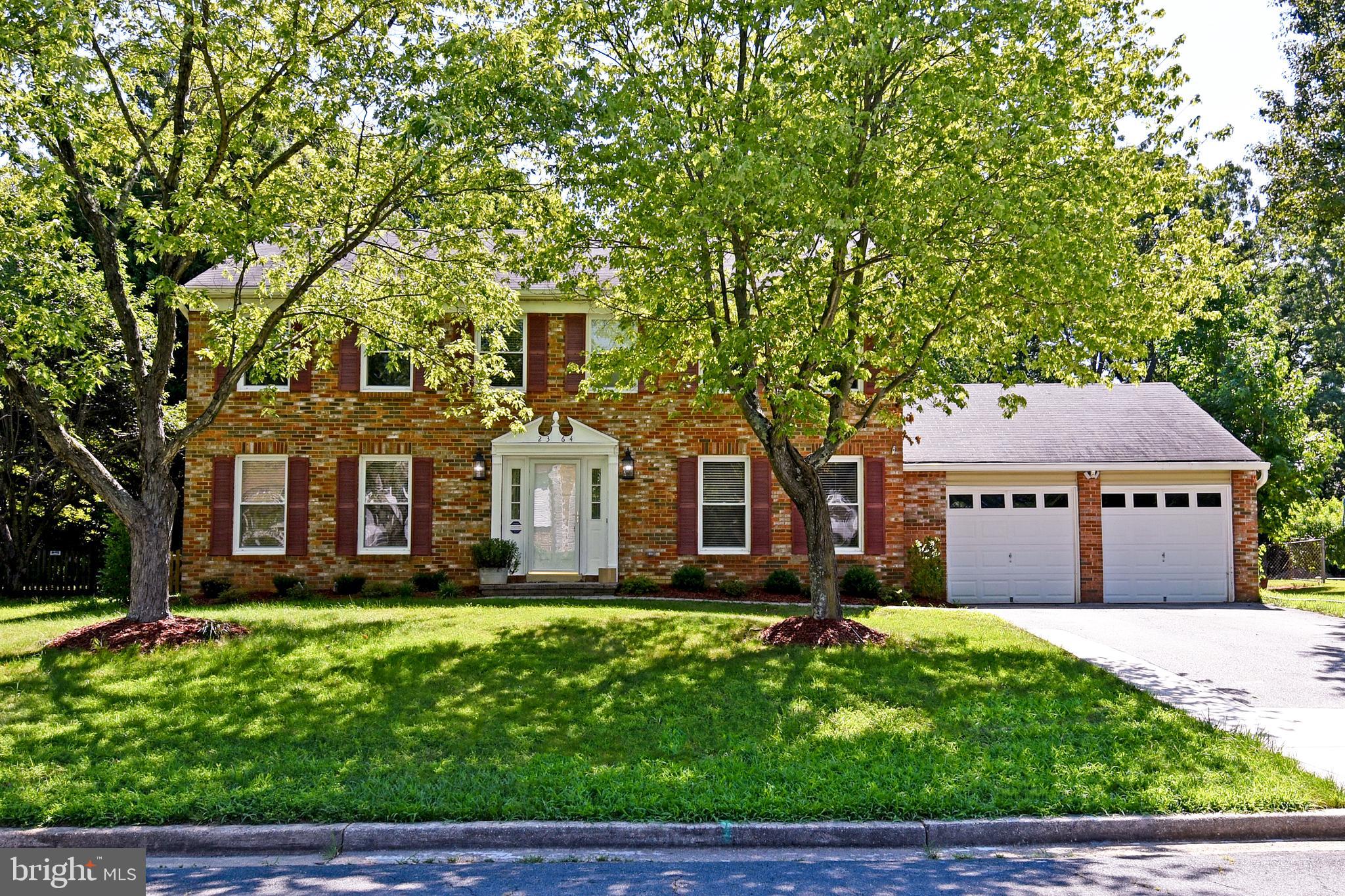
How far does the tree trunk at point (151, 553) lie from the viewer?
11.1 meters

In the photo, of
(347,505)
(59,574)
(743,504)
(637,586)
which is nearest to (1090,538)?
(743,504)

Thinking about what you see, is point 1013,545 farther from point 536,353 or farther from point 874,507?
point 536,353

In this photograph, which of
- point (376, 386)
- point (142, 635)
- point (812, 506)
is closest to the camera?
point (142, 635)

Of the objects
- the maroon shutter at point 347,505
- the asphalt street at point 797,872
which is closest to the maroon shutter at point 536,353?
the maroon shutter at point 347,505

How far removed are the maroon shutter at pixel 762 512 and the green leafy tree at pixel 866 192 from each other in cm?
558

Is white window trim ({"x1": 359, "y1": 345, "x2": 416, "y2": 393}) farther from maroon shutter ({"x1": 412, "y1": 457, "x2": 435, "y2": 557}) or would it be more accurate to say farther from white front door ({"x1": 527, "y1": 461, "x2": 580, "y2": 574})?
white front door ({"x1": 527, "y1": 461, "x2": 580, "y2": 574})

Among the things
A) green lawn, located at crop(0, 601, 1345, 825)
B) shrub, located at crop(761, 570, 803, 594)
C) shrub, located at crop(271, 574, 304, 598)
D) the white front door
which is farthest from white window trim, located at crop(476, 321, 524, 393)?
green lawn, located at crop(0, 601, 1345, 825)

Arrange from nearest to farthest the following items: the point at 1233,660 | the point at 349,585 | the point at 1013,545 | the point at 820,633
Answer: the point at 820,633, the point at 1233,660, the point at 349,585, the point at 1013,545

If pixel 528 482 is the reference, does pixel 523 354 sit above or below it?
above

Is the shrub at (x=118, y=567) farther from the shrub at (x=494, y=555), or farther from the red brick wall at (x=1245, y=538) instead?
the red brick wall at (x=1245, y=538)

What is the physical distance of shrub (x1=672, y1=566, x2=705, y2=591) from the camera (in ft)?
55.3

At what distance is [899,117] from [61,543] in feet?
72.0

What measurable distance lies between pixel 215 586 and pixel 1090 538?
16.1 metres

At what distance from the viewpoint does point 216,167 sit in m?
10.9
